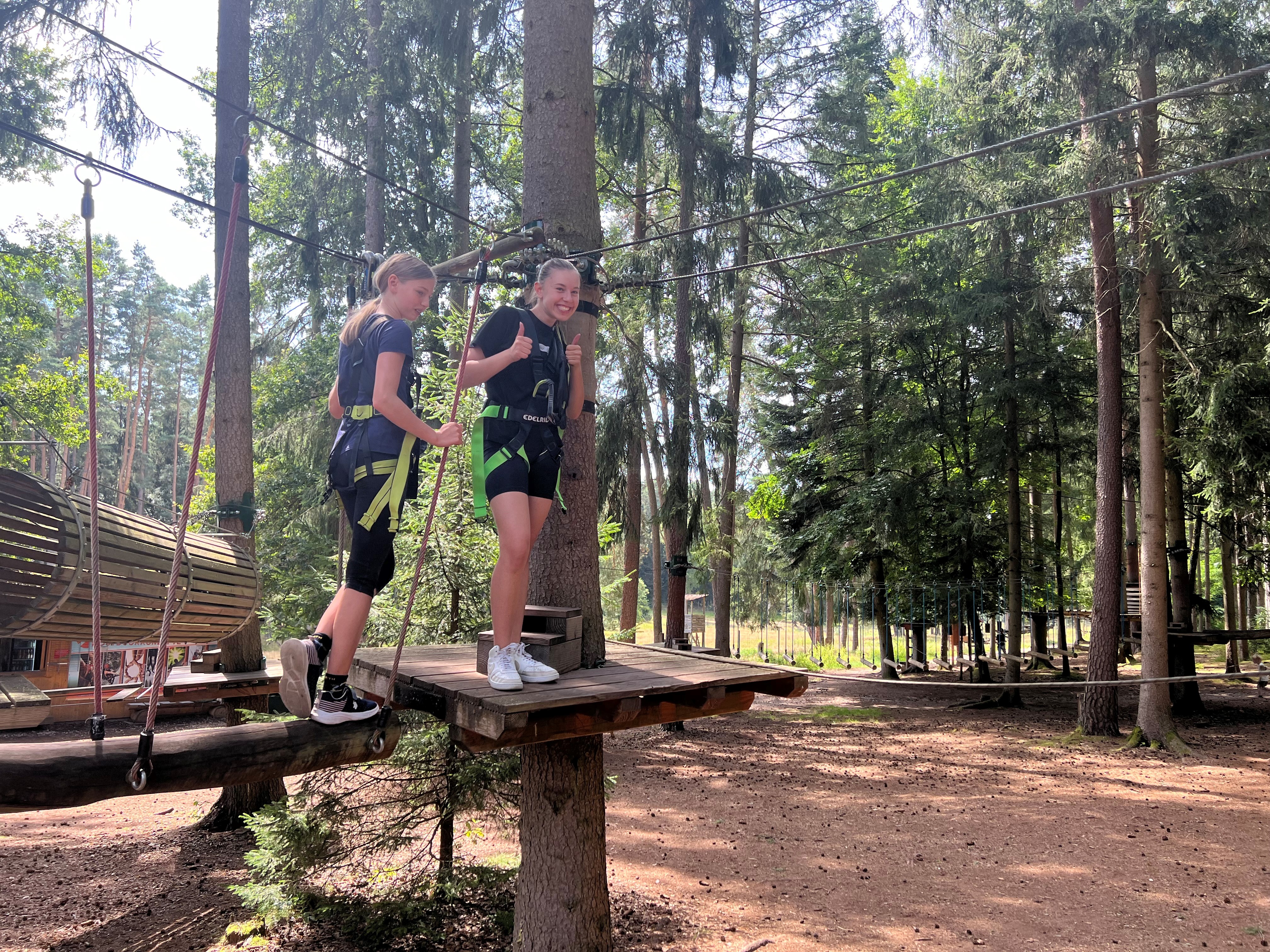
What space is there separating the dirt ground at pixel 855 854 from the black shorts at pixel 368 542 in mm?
3190

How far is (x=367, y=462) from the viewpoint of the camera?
3084 millimetres

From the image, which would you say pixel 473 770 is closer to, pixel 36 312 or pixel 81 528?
pixel 81 528

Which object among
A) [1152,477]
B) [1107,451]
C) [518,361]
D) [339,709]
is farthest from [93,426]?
[1107,451]

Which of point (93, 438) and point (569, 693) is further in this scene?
point (569, 693)

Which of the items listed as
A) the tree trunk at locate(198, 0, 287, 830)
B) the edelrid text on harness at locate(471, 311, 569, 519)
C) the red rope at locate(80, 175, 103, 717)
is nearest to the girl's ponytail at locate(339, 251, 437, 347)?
the edelrid text on harness at locate(471, 311, 569, 519)

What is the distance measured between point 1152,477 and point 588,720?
9.10m

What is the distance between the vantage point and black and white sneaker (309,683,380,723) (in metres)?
3.02

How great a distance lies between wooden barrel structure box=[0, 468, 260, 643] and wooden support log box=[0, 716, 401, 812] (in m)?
1.48

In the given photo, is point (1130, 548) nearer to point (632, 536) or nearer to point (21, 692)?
point (632, 536)

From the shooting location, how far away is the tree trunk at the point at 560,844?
13.7ft

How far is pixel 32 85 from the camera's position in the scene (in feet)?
42.8

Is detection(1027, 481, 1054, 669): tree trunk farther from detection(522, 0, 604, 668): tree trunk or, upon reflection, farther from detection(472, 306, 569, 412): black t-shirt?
detection(472, 306, 569, 412): black t-shirt

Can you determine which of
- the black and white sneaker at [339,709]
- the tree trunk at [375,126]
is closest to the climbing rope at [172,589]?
the black and white sneaker at [339,709]

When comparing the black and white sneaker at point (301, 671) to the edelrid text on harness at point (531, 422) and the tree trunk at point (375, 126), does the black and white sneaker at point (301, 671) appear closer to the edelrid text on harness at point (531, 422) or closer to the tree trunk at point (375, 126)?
the edelrid text on harness at point (531, 422)
